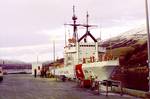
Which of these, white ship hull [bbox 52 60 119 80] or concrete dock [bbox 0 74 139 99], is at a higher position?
white ship hull [bbox 52 60 119 80]

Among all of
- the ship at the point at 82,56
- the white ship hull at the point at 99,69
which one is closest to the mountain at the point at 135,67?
the white ship hull at the point at 99,69

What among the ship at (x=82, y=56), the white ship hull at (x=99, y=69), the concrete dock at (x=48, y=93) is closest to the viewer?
the concrete dock at (x=48, y=93)

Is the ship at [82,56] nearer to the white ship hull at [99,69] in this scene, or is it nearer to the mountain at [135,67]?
the white ship hull at [99,69]

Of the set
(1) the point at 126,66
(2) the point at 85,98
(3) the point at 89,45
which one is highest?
(3) the point at 89,45

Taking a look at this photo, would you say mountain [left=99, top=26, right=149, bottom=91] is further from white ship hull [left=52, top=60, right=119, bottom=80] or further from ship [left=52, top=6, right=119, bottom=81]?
ship [left=52, top=6, right=119, bottom=81]

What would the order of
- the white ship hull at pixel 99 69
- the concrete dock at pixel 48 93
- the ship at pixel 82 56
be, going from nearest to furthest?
the concrete dock at pixel 48 93 → the white ship hull at pixel 99 69 → the ship at pixel 82 56

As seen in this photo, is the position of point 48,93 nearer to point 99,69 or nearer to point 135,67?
point 135,67

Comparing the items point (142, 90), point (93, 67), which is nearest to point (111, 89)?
point (142, 90)

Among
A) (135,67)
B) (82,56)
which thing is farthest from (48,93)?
(82,56)

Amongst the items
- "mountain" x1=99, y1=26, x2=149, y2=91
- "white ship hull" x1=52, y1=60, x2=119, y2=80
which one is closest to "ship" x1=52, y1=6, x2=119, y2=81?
"white ship hull" x1=52, y1=60, x2=119, y2=80

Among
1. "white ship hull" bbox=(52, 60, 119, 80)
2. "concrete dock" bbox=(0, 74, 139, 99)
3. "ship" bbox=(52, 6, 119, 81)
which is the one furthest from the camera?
"ship" bbox=(52, 6, 119, 81)

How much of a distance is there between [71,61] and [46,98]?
135ft

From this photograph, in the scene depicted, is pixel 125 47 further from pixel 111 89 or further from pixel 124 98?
pixel 124 98

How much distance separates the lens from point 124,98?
82.0ft
